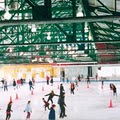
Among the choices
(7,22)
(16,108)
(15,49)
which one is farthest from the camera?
(15,49)

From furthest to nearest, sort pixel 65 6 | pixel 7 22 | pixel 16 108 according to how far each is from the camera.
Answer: pixel 16 108, pixel 65 6, pixel 7 22

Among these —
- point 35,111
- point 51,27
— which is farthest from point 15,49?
point 35,111

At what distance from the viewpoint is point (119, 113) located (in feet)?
61.0

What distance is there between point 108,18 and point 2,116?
12053 mm

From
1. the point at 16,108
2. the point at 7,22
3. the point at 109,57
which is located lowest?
the point at 16,108

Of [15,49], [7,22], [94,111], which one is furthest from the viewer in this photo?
[15,49]

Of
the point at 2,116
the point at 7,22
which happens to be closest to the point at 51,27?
the point at 2,116

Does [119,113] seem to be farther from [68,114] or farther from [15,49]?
[15,49]

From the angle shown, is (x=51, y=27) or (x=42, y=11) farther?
(x=51, y=27)

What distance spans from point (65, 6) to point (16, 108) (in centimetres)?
787

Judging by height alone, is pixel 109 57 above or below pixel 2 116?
above

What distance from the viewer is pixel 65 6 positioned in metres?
16.5

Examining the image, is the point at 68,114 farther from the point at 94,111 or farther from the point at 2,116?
the point at 2,116

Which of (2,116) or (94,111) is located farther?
(94,111)
